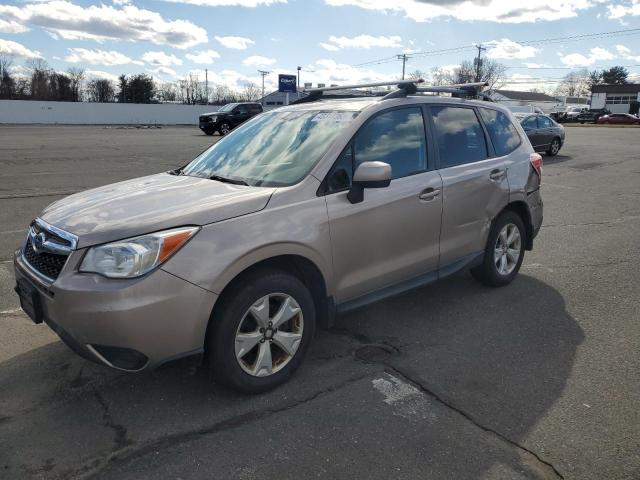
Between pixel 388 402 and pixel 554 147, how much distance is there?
18.4 m

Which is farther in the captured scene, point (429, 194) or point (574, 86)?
point (574, 86)

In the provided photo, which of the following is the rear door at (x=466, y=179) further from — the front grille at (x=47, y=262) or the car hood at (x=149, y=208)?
the front grille at (x=47, y=262)

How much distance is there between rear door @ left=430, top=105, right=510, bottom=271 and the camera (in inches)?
172

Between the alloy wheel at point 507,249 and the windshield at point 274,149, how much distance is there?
2.11 m

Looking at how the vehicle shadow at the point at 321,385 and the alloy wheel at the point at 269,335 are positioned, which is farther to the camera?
the alloy wheel at the point at 269,335

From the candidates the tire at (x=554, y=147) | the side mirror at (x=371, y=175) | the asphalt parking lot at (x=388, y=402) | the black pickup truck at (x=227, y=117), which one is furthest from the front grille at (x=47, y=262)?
the black pickup truck at (x=227, y=117)

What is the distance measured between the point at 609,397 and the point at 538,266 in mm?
2873

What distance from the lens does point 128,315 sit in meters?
2.76

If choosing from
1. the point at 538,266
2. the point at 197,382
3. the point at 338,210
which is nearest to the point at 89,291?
the point at 197,382

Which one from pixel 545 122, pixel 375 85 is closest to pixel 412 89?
pixel 375 85

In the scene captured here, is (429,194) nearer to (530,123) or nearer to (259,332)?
(259,332)

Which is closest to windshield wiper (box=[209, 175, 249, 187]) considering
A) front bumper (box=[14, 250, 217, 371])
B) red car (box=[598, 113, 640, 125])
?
front bumper (box=[14, 250, 217, 371])

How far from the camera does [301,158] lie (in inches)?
146

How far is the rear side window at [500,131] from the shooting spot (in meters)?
5.00
